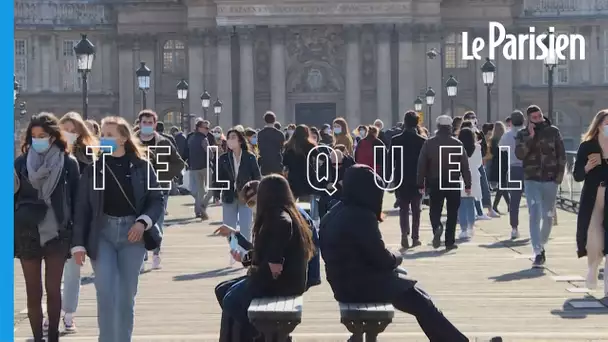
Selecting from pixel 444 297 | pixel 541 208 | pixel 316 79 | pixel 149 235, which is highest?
pixel 316 79

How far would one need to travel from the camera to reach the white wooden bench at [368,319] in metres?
9.50

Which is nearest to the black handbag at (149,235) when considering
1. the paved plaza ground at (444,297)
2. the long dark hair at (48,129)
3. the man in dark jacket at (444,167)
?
the long dark hair at (48,129)

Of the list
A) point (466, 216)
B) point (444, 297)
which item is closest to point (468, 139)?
point (466, 216)

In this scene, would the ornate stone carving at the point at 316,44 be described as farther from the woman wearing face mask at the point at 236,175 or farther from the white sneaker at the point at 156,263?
the white sneaker at the point at 156,263

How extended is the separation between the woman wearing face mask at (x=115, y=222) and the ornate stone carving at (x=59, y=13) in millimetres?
68340

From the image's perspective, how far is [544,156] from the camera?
1698 centimetres

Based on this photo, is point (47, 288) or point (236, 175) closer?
point (47, 288)

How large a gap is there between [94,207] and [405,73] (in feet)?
199

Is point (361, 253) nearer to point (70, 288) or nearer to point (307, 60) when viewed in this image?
point (70, 288)

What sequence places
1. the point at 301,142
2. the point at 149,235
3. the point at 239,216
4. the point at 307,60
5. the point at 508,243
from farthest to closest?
1. the point at 307,60
2. the point at 508,243
3. the point at 301,142
4. the point at 239,216
5. the point at 149,235

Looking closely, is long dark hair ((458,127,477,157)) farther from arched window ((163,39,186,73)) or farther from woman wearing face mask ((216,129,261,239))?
arched window ((163,39,186,73))

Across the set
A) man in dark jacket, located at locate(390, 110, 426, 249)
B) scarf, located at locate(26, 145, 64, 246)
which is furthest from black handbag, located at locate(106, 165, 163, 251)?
man in dark jacket, located at locate(390, 110, 426, 249)

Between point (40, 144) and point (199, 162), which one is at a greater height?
point (40, 144)

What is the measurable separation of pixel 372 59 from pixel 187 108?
10993mm
